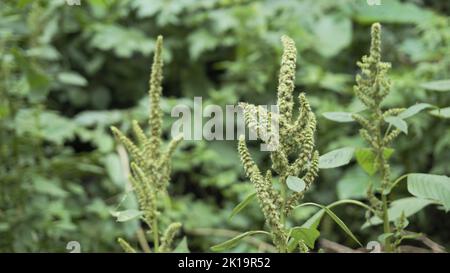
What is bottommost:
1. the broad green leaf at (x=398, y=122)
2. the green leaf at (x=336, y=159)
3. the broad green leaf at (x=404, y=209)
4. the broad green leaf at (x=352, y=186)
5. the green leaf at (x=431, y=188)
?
the broad green leaf at (x=352, y=186)

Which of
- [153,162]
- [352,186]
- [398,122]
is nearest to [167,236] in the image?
[153,162]

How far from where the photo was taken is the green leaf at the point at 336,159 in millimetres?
918

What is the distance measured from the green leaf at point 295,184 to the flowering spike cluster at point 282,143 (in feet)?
0.09

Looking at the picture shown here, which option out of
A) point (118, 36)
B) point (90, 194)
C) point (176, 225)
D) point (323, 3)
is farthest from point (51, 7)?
point (176, 225)

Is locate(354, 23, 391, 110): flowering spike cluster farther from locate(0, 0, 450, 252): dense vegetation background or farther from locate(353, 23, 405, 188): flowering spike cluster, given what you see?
locate(0, 0, 450, 252): dense vegetation background

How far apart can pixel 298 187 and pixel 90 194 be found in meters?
1.64

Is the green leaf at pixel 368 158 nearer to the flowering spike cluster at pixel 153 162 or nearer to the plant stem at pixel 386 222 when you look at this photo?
the plant stem at pixel 386 222

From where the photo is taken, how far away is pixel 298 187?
30.5 inches

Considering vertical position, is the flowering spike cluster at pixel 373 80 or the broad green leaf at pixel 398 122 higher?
the flowering spike cluster at pixel 373 80

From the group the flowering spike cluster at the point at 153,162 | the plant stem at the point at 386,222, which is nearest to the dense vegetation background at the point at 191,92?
the flowering spike cluster at the point at 153,162

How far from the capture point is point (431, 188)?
0.91 m

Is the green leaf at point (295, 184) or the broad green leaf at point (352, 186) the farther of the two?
the broad green leaf at point (352, 186)

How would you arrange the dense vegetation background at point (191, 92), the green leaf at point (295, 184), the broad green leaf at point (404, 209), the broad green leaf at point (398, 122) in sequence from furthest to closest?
1. the dense vegetation background at point (191, 92)
2. the broad green leaf at point (404, 209)
3. the broad green leaf at point (398, 122)
4. the green leaf at point (295, 184)

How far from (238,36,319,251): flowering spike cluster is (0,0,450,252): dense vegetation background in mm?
1008
